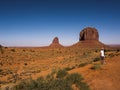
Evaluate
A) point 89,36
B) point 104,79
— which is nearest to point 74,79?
point 104,79

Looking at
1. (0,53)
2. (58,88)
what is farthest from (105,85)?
(0,53)

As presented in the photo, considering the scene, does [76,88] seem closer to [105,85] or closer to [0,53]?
[105,85]

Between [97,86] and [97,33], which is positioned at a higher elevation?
[97,33]

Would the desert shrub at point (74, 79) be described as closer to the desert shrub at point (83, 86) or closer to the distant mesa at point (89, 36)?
the desert shrub at point (83, 86)

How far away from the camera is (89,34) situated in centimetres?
11794

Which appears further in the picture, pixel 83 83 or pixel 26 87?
pixel 83 83

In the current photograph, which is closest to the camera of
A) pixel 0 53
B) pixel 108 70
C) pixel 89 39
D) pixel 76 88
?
pixel 76 88

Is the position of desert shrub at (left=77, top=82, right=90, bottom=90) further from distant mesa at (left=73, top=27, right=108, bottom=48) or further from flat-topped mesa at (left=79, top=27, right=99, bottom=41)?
→ flat-topped mesa at (left=79, top=27, right=99, bottom=41)

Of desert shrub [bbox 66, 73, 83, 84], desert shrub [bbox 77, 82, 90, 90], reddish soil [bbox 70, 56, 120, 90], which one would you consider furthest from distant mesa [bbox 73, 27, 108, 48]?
desert shrub [bbox 77, 82, 90, 90]

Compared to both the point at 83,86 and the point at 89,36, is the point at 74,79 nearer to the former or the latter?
the point at 83,86

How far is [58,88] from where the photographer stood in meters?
9.30

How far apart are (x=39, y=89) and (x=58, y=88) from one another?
37.9 inches

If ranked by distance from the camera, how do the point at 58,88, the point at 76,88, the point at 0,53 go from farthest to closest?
1. the point at 0,53
2. the point at 76,88
3. the point at 58,88

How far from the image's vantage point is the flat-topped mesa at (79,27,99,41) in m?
117
